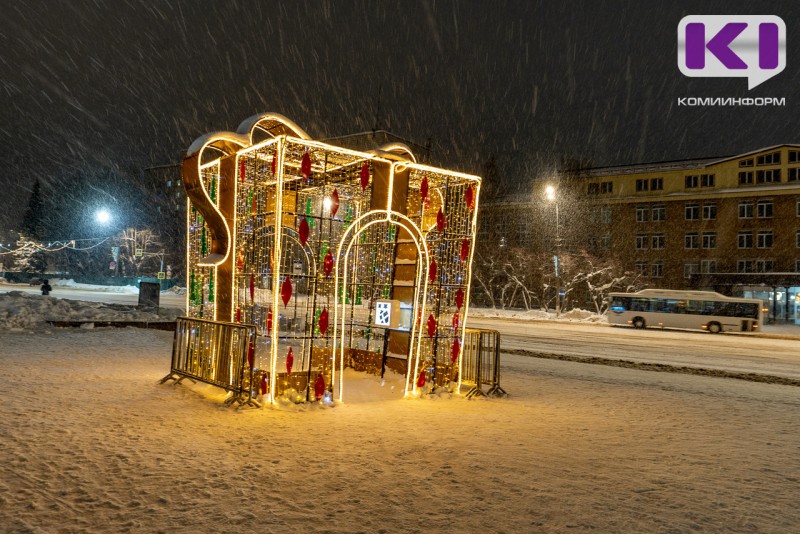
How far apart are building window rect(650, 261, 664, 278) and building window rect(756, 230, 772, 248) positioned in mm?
7339

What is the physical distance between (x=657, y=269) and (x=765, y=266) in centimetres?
800

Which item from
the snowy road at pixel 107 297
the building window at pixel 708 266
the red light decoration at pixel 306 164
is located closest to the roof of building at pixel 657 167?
the building window at pixel 708 266

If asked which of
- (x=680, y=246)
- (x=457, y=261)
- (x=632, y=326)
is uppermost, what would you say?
(x=680, y=246)

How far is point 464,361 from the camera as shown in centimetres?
1191

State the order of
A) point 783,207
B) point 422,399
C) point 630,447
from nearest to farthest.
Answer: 1. point 630,447
2. point 422,399
3. point 783,207

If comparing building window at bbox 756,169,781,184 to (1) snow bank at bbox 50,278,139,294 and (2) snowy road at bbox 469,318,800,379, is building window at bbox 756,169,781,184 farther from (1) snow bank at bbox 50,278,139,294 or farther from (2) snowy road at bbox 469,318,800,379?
(1) snow bank at bbox 50,278,139,294

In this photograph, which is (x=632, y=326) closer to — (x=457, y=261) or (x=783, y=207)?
(x=783, y=207)

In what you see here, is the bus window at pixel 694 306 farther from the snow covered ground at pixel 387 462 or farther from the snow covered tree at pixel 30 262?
the snow covered tree at pixel 30 262

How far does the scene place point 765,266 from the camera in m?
49.4

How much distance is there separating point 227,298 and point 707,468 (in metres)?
7.48

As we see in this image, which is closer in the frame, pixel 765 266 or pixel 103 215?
pixel 765 266

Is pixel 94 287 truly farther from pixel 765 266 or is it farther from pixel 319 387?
pixel 319 387

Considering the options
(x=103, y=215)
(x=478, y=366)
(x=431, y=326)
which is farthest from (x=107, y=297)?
(x=478, y=366)

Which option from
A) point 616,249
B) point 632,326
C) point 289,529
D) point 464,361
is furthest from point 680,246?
point 289,529
